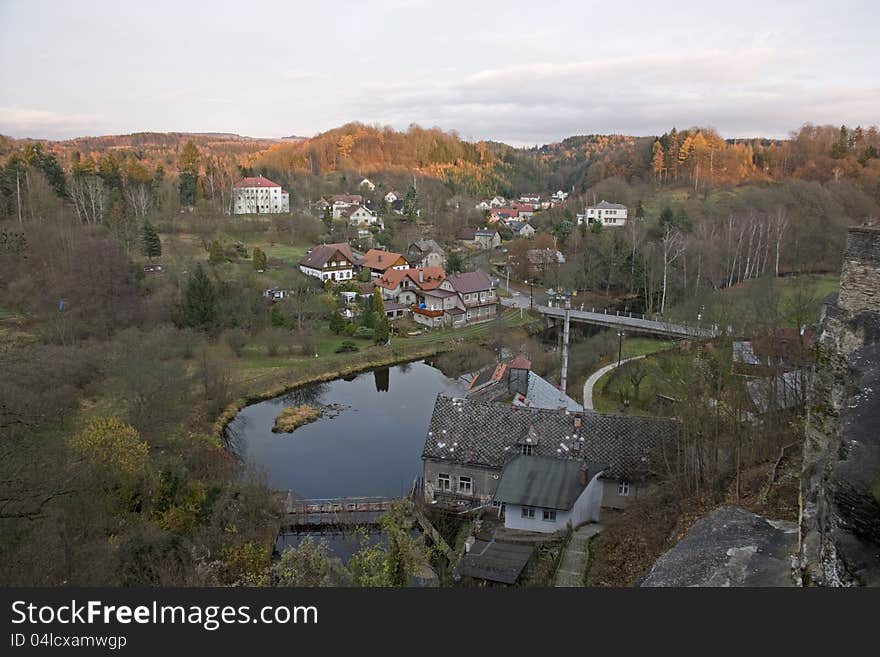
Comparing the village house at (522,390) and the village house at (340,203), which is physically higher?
the village house at (340,203)

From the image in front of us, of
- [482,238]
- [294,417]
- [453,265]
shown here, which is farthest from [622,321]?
[482,238]

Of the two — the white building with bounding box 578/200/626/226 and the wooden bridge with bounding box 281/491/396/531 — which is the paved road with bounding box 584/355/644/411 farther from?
the white building with bounding box 578/200/626/226

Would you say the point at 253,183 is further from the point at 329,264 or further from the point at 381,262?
the point at 329,264

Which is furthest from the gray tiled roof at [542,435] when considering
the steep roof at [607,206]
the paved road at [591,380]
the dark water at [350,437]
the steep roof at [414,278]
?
the steep roof at [607,206]

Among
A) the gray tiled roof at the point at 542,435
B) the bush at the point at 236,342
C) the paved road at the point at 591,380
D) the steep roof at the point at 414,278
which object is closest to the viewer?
the gray tiled roof at the point at 542,435

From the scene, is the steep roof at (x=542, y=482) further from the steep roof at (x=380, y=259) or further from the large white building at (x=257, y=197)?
the large white building at (x=257, y=197)

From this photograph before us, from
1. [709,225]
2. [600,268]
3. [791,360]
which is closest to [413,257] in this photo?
[600,268]
